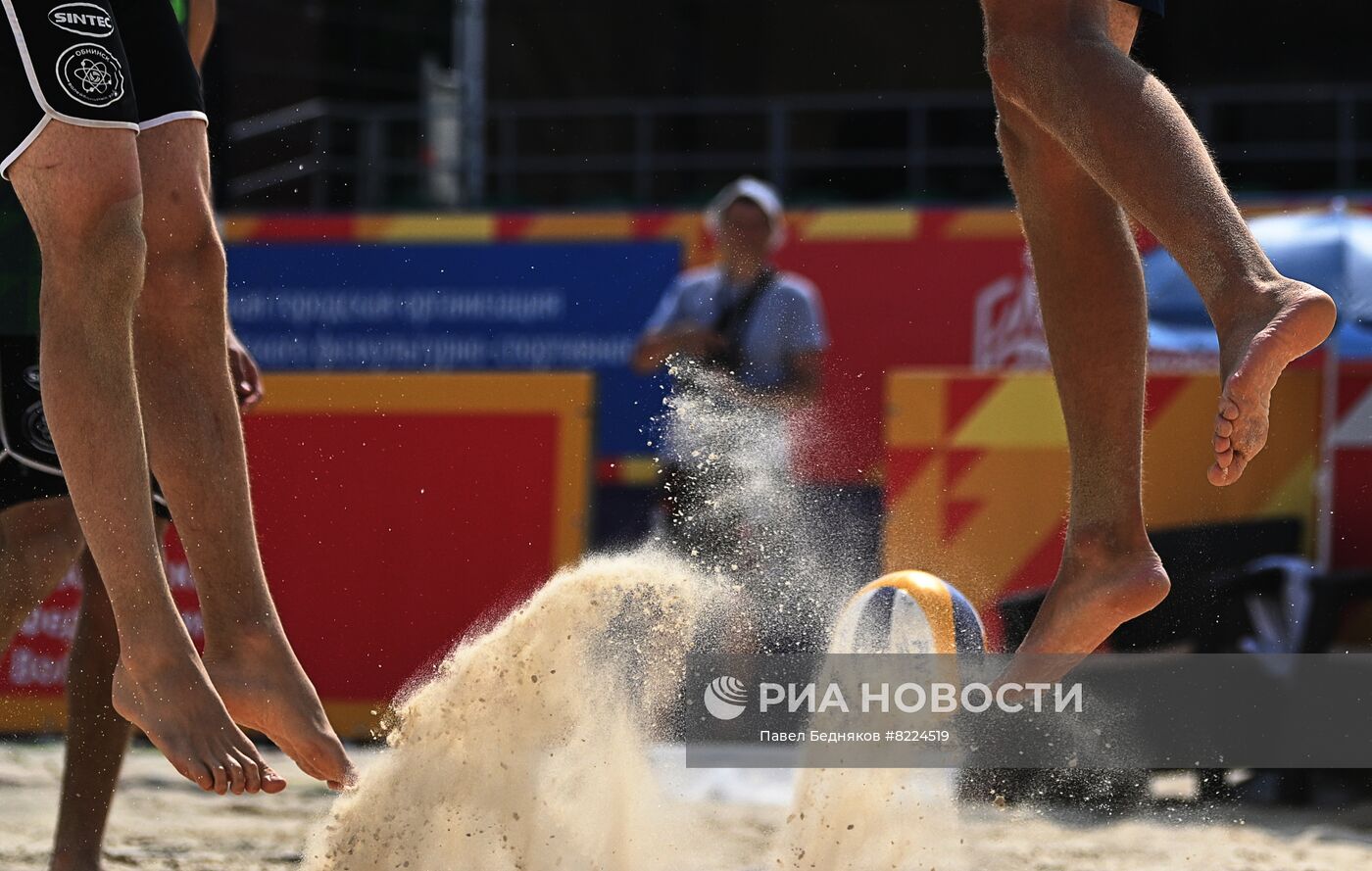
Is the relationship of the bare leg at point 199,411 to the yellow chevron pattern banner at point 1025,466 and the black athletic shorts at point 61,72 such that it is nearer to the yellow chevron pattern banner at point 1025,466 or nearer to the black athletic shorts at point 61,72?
the black athletic shorts at point 61,72

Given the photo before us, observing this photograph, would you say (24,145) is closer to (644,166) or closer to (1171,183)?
(1171,183)

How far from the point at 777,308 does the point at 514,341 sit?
6.70ft

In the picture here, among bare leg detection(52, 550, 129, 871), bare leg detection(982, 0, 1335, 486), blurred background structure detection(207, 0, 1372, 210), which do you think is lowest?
bare leg detection(52, 550, 129, 871)

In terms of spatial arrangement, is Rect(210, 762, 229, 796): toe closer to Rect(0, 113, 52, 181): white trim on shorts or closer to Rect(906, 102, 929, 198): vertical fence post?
Rect(0, 113, 52, 181): white trim on shorts

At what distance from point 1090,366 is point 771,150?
8.75 m

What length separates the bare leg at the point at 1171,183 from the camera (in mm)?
1938

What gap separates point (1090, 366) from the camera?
2432 mm

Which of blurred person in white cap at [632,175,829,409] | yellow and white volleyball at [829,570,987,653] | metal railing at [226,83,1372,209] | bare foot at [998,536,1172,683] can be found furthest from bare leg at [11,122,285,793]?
metal railing at [226,83,1372,209]

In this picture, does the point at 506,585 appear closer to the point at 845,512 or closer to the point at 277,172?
the point at 845,512

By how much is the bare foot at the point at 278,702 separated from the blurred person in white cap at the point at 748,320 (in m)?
2.81

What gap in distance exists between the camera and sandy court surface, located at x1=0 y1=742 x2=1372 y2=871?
127 inches

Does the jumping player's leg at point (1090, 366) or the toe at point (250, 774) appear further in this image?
the jumping player's leg at point (1090, 366)

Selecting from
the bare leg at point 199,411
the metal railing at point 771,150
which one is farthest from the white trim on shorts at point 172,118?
the metal railing at point 771,150

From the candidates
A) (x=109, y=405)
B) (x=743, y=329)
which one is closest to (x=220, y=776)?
(x=109, y=405)
